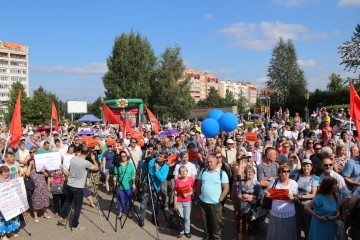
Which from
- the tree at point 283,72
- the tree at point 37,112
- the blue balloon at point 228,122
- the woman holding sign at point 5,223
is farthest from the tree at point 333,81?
the woman holding sign at point 5,223

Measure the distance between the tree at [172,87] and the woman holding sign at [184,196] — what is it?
4422 cm

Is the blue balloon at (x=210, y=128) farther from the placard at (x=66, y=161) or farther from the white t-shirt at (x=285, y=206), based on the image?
the white t-shirt at (x=285, y=206)

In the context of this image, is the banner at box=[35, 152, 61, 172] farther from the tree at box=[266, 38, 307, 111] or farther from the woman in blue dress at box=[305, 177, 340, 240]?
the tree at box=[266, 38, 307, 111]

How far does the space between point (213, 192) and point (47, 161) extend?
13.6 feet

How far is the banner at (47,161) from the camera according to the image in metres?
8.08

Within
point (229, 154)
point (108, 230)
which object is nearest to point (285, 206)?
point (229, 154)

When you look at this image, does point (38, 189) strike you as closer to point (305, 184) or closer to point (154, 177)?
point (154, 177)

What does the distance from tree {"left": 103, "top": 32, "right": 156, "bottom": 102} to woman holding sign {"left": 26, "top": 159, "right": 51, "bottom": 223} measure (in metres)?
41.6

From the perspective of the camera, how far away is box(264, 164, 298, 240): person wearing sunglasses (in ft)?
18.1

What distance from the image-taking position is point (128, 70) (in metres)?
50.3

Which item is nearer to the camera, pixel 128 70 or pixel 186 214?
pixel 186 214

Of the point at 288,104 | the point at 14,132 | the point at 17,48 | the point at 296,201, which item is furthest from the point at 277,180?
the point at 17,48

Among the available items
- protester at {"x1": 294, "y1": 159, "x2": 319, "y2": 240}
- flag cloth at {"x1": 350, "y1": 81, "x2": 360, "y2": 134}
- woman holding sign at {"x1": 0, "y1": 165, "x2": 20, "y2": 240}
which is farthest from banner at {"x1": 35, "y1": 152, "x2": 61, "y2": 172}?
flag cloth at {"x1": 350, "y1": 81, "x2": 360, "y2": 134}

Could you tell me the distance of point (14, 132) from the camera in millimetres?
8719
